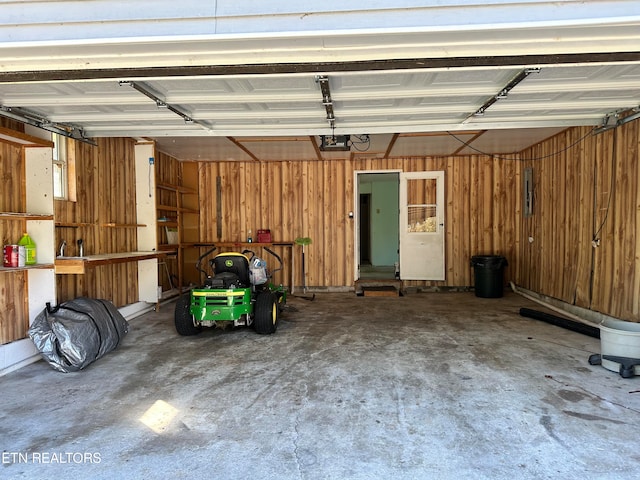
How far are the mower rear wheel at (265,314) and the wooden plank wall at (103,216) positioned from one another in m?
2.13

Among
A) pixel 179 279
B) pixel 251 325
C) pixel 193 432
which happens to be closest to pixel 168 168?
pixel 179 279

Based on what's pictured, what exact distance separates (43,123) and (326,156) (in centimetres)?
440

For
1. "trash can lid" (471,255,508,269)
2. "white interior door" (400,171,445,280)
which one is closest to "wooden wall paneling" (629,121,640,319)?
"trash can lid" (471,255,508,269)

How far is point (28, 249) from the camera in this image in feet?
11.4

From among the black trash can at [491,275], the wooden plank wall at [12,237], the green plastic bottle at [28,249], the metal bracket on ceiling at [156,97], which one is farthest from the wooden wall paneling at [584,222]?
the wooden plank wall at [12,237]

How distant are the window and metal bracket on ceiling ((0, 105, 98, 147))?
1.07 feet

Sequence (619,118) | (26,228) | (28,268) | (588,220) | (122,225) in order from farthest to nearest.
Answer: (122,225)
(588,220)
(619,118)
(26,228)
(28,268)

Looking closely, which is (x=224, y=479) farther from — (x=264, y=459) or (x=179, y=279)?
(x=179, y=279)

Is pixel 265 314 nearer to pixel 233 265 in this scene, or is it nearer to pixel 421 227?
pixel 233 265

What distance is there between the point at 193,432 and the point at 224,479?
0.53 metres

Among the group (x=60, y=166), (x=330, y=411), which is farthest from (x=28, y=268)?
(x=330, y=411)

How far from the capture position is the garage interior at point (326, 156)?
189cm

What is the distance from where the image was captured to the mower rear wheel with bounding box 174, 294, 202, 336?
4.27 meters

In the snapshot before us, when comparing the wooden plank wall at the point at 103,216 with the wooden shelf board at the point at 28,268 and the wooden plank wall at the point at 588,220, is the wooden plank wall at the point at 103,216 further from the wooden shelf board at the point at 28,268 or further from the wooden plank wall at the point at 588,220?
the wooden plank wall at the point at 588,220
